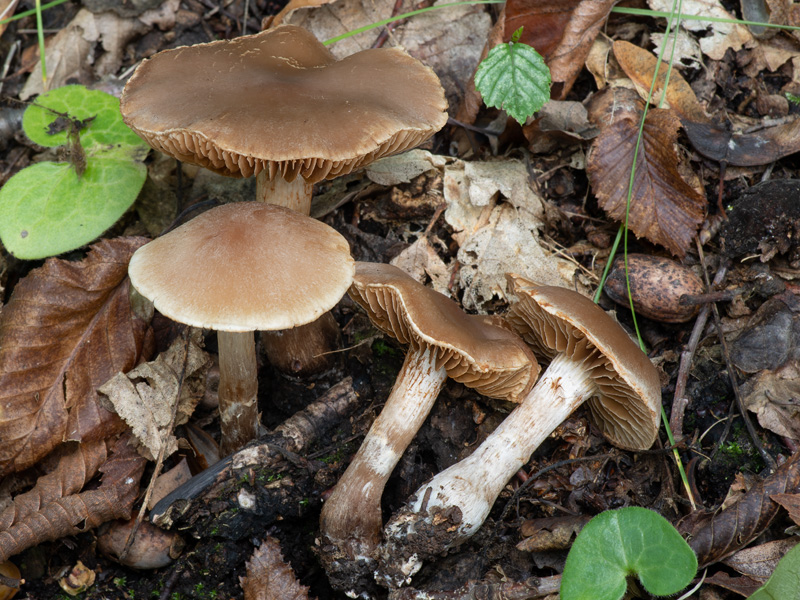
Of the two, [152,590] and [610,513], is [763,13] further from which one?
[152,590]

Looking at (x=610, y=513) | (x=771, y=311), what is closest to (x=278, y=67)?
(x=610, y=513)

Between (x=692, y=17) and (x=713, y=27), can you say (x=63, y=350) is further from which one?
(x=713, y=27)

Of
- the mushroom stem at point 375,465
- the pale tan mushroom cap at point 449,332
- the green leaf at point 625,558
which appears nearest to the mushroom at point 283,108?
the pale tan mushroom cap at point 449,332

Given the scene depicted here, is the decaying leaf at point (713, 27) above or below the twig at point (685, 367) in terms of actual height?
above

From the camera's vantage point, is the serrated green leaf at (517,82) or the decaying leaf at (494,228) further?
the decaying leaf at (494,228)

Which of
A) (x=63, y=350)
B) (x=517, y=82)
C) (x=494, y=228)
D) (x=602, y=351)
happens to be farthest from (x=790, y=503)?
(x=63, y=350)

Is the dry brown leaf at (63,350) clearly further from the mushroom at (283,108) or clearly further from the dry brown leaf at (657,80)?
the dry brown leaf at (657,80)
